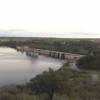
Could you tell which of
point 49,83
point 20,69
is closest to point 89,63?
point 20,69

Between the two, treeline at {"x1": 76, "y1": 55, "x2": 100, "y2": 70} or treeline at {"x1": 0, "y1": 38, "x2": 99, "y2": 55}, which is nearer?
treeline at {"x1": 76, "y1": 55, "x2": 100, "y2": 70}

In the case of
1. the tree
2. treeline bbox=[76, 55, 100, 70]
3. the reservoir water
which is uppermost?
the tree

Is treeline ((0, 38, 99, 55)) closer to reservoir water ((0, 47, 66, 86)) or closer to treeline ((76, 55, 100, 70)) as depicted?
reservoir water ((0, 47, 66, 86))

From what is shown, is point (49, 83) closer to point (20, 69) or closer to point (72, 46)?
point (20, 69)

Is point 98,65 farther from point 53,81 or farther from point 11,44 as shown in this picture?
point 11,44

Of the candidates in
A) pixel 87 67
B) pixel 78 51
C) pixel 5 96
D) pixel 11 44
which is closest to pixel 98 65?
pixel 87 67

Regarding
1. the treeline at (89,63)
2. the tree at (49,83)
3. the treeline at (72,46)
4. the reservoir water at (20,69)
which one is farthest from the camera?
the treeline at (72,46)

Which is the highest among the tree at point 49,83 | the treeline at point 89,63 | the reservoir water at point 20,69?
the tree at point 49,83

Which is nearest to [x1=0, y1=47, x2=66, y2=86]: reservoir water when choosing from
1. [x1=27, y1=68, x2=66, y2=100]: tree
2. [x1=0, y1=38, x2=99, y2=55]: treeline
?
[x1=27, y1=68, x2=66, y2=100]: tree

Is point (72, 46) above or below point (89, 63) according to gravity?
above

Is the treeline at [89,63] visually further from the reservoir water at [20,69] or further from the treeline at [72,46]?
the treeline at [72,46]

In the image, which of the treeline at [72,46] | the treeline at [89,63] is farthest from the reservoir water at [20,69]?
the treeline at [72,46]
